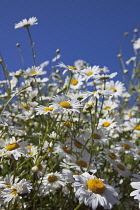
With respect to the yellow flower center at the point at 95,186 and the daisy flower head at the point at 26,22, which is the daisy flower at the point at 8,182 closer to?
the yellow flower center at the point at 95,186

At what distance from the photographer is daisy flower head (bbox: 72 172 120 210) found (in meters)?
1.11

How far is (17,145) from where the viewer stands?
1450 millimetres

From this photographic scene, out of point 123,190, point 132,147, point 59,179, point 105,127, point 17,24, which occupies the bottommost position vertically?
point 123,190

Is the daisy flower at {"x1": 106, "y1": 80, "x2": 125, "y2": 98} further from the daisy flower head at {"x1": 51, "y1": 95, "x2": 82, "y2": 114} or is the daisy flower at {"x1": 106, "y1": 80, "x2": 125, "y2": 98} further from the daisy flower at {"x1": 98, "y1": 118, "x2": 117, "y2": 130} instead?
the daisy flower head at {"x1": 51, "y1": 95, "x2": 82, "y2": 114}

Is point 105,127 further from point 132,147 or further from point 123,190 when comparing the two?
point 123,190

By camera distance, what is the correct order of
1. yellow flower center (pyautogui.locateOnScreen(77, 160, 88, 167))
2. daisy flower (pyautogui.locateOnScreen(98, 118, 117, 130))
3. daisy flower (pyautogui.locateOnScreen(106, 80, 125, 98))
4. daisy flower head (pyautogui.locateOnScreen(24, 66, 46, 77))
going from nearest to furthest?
yellow flower center (pyautogui.locateOnScreen(77, 160, 88, 167)), daisy flower head (pyautogui.locateOnScreen(24, 66, 46, 77)), daisy flower (pyautogui.locateOnScreen(98, 118, 117, 130)), daisy flower (pyautogui.locateOnScreen(106, 80, 125, 98))

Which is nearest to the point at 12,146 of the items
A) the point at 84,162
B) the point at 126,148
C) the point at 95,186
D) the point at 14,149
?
the point at 14,149

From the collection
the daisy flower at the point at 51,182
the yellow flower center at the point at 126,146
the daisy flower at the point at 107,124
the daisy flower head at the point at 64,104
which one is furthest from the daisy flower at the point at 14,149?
the yellow flower center at the point at 126,146

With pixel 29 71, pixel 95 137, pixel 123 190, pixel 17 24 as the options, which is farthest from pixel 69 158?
pixel 17 24

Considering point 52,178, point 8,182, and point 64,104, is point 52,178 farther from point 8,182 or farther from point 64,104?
point 64,104

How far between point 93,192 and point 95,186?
3 cm

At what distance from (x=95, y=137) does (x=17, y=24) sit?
1.18 metres

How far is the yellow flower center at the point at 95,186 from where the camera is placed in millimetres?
1159

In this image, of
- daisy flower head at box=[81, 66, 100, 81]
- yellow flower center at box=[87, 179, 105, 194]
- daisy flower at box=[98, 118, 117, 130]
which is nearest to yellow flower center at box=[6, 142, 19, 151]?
yellow flower center at box=[87, 179, 105, 194]
